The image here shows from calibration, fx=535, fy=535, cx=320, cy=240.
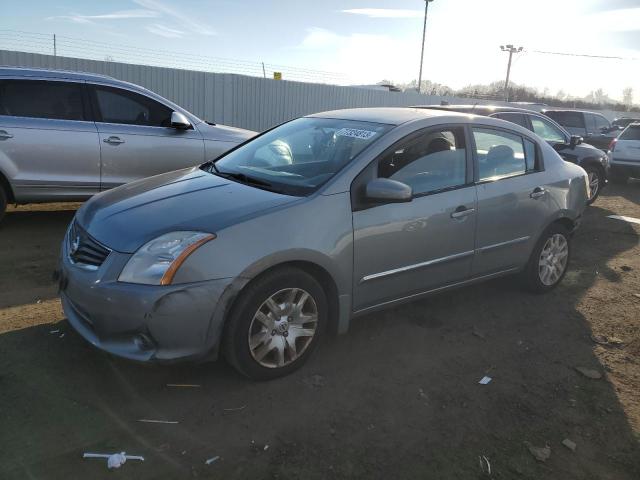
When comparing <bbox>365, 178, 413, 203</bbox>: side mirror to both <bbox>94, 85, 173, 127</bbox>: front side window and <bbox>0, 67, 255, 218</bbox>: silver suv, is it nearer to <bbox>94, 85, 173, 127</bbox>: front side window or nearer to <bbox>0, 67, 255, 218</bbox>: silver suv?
<bbox>0, 67, 255, 218</bbox>: silver suv

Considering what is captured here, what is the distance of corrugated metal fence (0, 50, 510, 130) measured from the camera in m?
13.7

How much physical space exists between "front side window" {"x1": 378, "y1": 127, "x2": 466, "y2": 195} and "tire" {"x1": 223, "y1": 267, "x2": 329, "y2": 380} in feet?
3.33

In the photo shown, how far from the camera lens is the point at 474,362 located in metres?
3.72

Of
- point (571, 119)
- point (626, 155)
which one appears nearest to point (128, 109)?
point (626, 155)

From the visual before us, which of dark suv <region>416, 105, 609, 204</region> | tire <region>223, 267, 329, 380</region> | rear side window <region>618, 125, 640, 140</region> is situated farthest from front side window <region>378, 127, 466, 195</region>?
rear side window <region>618, 125, 640, 140</region>

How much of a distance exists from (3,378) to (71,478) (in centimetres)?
106

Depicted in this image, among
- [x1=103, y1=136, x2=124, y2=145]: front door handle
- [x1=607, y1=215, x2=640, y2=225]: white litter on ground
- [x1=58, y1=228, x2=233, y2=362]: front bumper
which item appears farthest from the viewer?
[x1=607, y1=215, x2=640, y2=225]: white litter on ground

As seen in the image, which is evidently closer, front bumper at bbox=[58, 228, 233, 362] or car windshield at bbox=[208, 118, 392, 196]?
front bumper at bbox=[58, 228, 233, 362]

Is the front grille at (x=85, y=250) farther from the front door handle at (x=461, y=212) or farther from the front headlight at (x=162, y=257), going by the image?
the front door handle at (x=461, y=212)

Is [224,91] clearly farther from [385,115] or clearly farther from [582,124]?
[385,115]

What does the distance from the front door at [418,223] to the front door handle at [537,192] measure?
80 cm

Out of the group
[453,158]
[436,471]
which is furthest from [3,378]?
[453,158]

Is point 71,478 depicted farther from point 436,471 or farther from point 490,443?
point 490,443

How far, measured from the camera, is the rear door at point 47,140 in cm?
589
